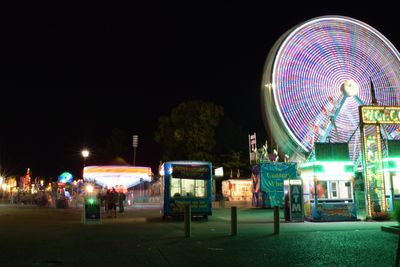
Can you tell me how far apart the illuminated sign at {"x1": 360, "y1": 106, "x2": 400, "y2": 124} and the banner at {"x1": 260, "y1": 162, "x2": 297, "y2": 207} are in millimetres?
12826

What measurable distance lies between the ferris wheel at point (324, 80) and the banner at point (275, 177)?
544 centimetres

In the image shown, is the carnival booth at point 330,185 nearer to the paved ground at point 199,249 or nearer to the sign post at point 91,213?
the paved ground at point 199,249

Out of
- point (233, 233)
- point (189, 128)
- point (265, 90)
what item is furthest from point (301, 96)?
point (189, 128)

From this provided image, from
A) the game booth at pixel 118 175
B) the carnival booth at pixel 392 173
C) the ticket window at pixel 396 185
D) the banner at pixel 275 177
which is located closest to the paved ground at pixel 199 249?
the carnival booth at pixel 392 173

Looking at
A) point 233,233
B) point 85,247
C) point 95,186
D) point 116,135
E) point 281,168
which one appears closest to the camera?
point 85,247

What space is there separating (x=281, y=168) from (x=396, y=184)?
41.5 feet

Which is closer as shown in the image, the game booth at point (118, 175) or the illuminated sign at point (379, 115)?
the illuminated sign at point (379, 115)

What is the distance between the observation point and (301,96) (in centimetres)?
2625

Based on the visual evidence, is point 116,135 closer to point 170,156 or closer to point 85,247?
point 170,156

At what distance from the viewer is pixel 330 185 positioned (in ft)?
62.7

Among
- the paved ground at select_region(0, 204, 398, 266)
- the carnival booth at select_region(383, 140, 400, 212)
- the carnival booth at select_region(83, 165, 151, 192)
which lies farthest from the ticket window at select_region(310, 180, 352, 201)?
the carnival booth at select_region(83, 165, 151, 192)

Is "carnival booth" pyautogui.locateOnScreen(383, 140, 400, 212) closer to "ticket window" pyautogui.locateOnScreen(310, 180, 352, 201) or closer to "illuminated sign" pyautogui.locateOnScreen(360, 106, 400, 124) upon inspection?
"illuminated sign" pyautogui.locateOnScreen(360, 106, 400, 124)

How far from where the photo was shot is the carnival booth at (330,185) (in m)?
18.5

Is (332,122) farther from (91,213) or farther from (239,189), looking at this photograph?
(239,189)
